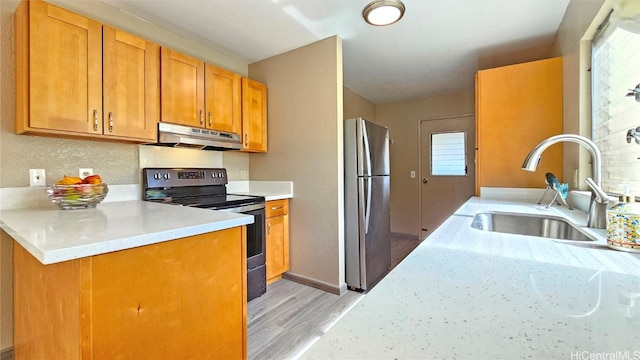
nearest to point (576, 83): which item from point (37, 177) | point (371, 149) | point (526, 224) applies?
point (526, 224)

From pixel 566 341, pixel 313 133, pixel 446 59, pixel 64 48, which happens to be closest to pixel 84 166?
pixel 64 48

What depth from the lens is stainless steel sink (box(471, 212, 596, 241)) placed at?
129 cm

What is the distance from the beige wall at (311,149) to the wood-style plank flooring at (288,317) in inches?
6.6

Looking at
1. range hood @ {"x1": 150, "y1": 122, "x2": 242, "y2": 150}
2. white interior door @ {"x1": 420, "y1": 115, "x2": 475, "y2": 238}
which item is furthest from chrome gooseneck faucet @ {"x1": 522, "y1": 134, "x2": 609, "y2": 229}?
white interior door @ {"x1": 420, "y1": 115, "x2": 475, "y2": 238}

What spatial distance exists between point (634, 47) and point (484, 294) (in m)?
1.63

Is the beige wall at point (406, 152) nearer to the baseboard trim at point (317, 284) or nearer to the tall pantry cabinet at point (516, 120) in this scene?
the tall pantry cabinet at point (516, 120)

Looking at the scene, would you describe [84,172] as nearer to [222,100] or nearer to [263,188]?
[222,100]

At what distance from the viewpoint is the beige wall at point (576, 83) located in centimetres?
171

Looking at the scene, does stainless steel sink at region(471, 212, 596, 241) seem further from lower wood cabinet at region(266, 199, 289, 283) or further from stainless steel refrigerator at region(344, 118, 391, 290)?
lower wood cabinet at region(266, 199, 289, 283)

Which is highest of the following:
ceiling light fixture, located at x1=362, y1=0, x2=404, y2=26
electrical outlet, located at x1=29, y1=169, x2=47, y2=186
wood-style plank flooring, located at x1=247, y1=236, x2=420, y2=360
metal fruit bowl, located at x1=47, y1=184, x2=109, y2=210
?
ceiling light fixture, located at x1=362, y1=0, x2=404, y2=26

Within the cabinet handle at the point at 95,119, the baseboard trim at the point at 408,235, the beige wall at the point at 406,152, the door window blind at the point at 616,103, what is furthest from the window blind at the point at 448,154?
the cabinet handle at the point at 95,119

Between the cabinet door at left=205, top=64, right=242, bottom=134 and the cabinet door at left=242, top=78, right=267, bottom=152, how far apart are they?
72 mm

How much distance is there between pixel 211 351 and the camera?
3.73 ft

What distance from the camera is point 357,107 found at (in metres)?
4.12
